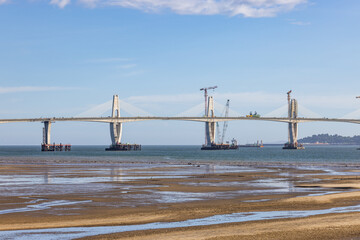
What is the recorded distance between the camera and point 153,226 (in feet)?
59.0

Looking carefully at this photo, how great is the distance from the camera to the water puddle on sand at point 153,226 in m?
16.4

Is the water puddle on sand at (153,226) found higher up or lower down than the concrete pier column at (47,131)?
lower down

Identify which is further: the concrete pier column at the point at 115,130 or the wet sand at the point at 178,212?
the concrete pier column at the point at 115,130

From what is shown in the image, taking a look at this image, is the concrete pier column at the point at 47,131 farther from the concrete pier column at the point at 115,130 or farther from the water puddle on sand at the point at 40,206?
the water puddle on sand at the point at 40,206

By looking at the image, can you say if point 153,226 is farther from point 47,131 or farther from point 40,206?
point 47,131

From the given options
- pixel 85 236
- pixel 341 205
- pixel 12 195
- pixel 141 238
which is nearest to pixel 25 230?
pixel 85 236

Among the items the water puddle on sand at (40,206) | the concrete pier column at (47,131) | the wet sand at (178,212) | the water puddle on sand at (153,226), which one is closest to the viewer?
the water puddle on sand at (153,226)

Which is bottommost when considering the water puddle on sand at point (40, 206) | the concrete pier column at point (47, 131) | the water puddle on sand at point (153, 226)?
the water puddle on sand at point (153, 226)

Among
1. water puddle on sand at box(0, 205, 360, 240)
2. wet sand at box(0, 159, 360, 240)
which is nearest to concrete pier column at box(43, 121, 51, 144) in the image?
wet sand at box(0, 159, 360, 240)

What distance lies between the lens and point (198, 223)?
18656mm

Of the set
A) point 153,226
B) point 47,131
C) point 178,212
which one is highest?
point 47,131

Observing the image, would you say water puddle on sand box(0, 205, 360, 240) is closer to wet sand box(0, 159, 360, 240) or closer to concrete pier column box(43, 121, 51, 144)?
wet sand box(0, 159, 360, 240)

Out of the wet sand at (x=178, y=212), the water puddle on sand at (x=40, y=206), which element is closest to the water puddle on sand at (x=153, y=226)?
the wet sand at (x=178, y=212)

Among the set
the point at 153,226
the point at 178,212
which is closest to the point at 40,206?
the point at 178,212
